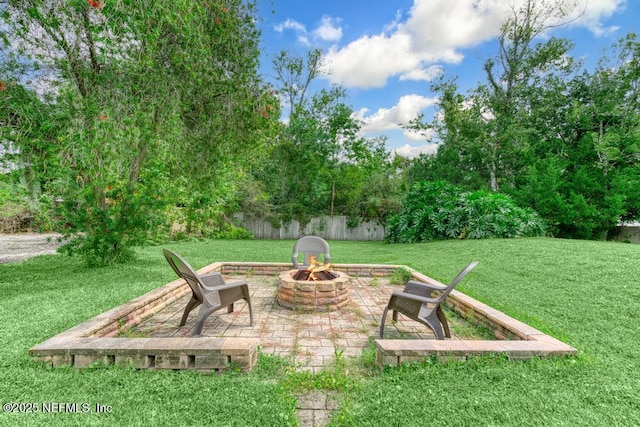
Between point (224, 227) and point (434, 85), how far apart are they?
14.8m

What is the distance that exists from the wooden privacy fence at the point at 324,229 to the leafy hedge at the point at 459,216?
403 cm

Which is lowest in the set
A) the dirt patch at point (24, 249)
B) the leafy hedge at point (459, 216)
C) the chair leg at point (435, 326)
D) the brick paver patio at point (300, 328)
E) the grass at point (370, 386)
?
the dirt patch at point (24, 249)

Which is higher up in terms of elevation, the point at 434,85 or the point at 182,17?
the point at 434,85

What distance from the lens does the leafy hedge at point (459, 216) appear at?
35.0 ft

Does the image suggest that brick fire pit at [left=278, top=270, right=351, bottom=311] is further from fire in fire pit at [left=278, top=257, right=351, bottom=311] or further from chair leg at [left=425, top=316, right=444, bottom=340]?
chair leg at [left=425, top=316, right=444, bottom=340]

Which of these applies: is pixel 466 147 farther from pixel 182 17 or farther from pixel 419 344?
pixel 419 344

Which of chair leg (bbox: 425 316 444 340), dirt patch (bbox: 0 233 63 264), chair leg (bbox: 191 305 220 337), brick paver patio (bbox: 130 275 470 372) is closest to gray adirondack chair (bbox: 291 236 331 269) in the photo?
brick paver patio (bbox: 130 275 470 372)

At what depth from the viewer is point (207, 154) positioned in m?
7.26

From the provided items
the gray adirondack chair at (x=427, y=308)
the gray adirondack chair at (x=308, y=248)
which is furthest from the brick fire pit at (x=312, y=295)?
the gray adirondack chair at (x=308, y=248)

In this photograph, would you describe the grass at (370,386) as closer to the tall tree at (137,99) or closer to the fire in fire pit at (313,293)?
the fire in fire pit at (313,293)

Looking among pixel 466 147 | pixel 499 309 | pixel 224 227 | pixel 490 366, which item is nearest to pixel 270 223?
pixel 224 227

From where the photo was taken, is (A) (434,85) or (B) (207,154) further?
(A) (434,85)

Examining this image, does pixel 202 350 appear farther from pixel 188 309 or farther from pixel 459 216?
pixel 459 216

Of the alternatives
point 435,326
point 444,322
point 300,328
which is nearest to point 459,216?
point 444,322
